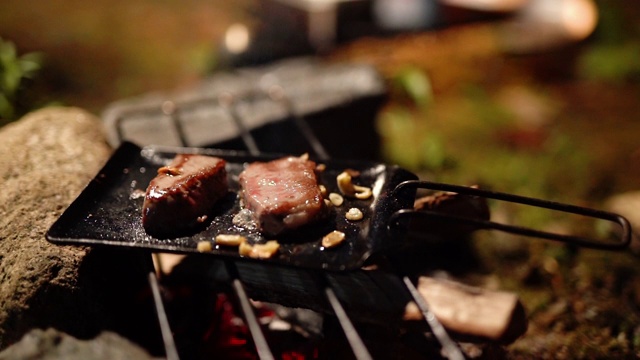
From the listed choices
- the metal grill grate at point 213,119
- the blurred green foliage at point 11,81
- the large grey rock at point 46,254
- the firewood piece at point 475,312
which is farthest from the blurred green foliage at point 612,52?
the blurred green foliage at point 11,81

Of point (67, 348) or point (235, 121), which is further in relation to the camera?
point (235, 121)

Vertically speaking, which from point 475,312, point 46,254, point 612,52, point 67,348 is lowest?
point 475,312

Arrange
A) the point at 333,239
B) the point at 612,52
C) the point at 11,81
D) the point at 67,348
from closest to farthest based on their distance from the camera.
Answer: the point at 67,348
the point at 333,239
the point at 11,81
the point at 612,52

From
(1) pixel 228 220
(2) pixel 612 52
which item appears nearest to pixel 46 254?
(1) pixel 228 220

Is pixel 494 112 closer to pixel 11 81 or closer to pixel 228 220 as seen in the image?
pixel 228 220

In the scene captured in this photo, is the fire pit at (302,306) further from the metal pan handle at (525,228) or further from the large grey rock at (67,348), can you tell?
the large grey rock at (67,348)

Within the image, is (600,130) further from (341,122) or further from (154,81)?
(154,81)
